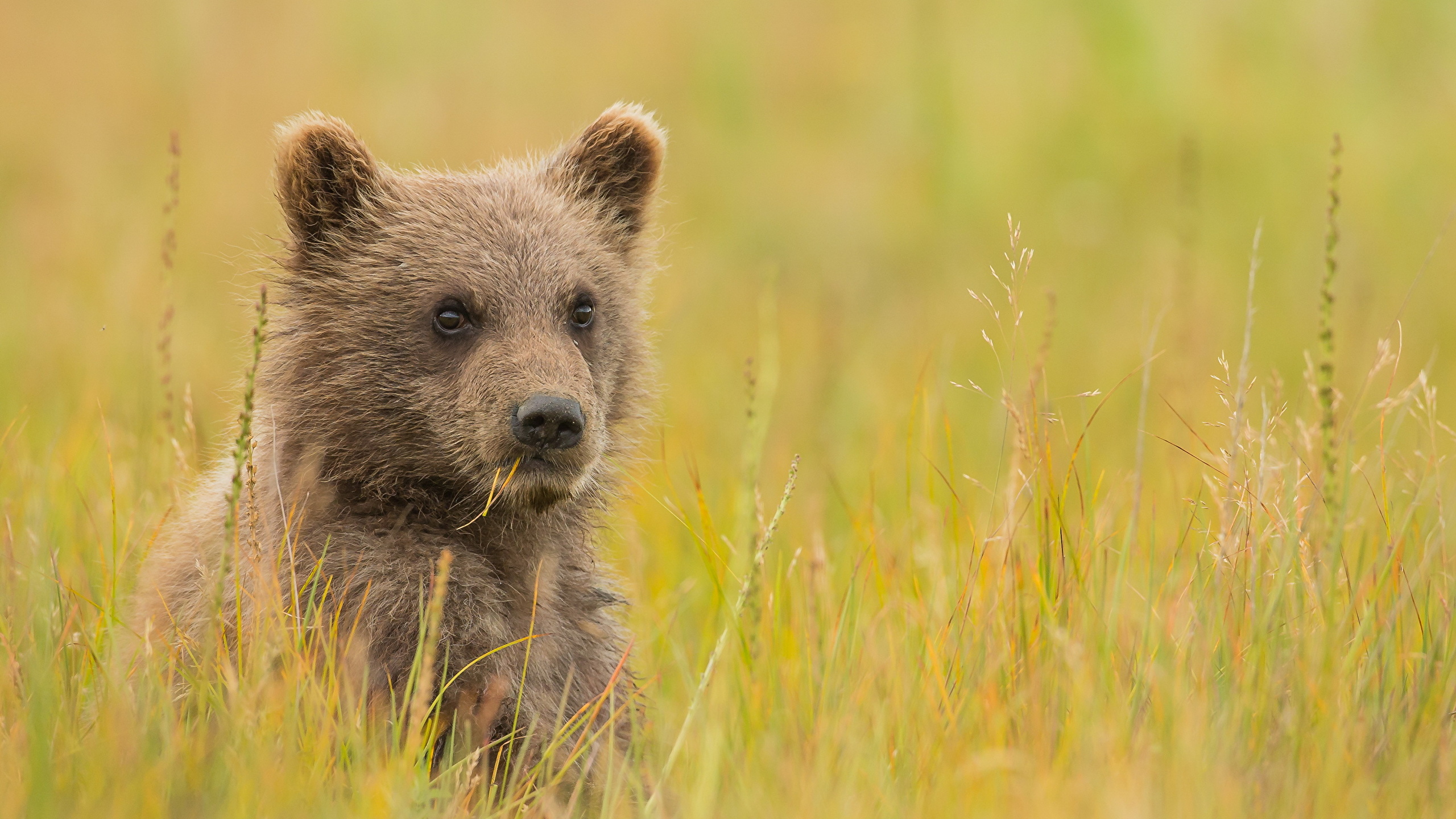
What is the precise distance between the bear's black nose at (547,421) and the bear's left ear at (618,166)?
143cm

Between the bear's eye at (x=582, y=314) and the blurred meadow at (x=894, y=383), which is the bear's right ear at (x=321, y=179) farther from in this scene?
the bear's eye at (x=582, y=314)

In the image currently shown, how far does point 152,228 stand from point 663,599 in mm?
6336

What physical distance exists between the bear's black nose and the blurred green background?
355cm

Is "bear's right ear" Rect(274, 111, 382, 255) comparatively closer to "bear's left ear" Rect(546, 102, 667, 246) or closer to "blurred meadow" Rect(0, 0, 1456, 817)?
"blurred meadow" Rect(0, 0, 1456, 817)

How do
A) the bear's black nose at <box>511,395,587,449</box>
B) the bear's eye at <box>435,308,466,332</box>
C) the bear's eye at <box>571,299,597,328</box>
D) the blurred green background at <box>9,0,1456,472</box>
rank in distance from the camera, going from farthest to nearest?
the blurred green background at <box>9,0,1456,472</box> → the bear's eye at <box>571,299,597,328</box> → the bear's eye at <box>435,308,466,332</box> → the bear's black nose at <box>511,395,587,449</box>

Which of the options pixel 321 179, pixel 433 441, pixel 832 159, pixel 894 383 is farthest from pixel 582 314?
A: pixel 832 159

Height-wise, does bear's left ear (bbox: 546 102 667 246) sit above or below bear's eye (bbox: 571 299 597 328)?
above

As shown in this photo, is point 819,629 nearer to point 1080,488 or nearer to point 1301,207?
point 1080,488

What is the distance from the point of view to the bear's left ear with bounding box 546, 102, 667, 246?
5309mm

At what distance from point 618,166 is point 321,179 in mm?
1308

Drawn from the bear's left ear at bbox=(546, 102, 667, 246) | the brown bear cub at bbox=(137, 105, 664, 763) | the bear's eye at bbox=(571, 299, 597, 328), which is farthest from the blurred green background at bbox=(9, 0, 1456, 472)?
the brown bear cub at bbox=(137, 105, 664, 763)

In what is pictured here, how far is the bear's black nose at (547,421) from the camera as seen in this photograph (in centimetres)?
403

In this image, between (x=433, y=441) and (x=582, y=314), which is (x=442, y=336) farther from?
(x=582, y=314)

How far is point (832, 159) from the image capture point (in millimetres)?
11781
